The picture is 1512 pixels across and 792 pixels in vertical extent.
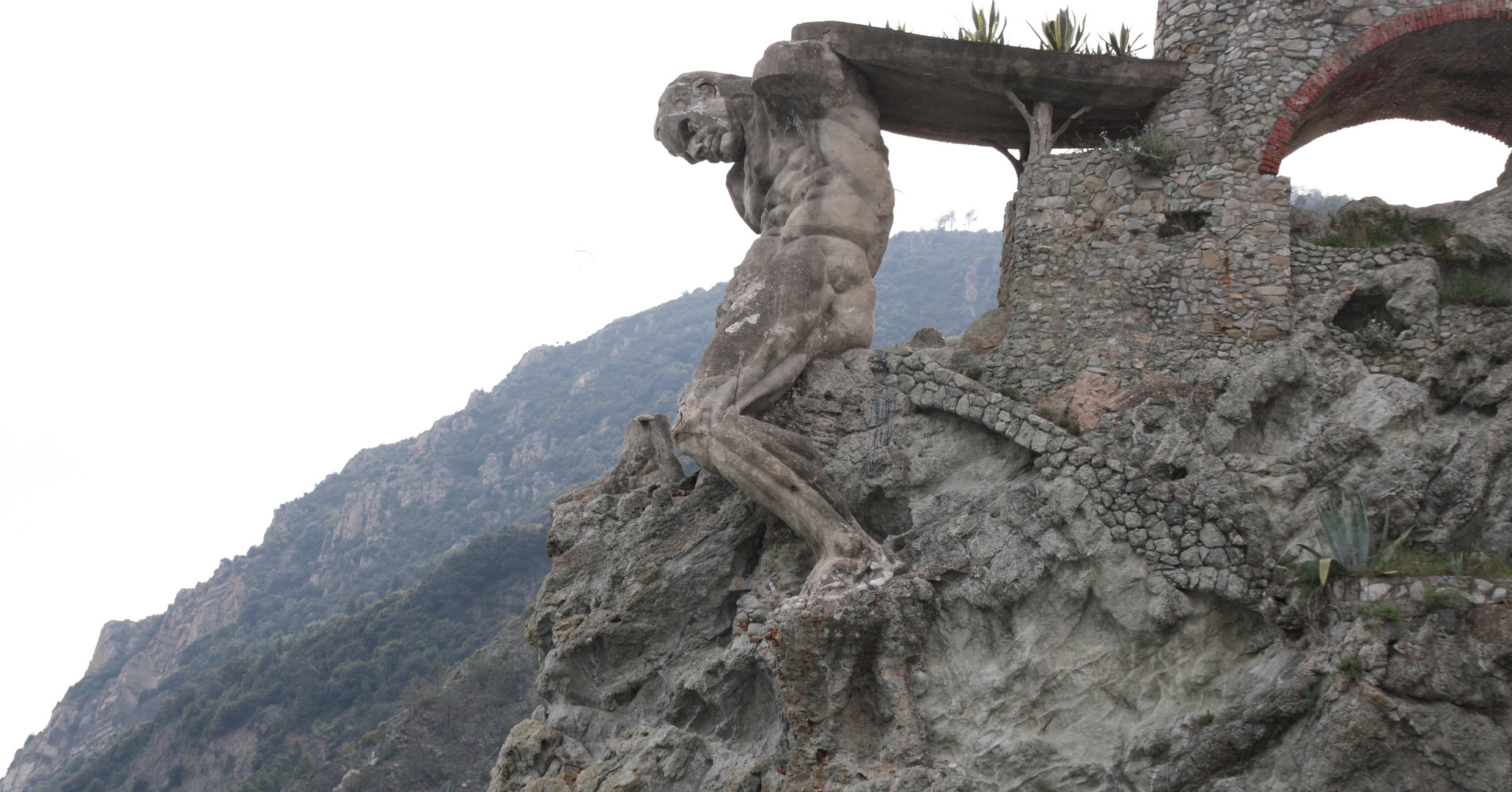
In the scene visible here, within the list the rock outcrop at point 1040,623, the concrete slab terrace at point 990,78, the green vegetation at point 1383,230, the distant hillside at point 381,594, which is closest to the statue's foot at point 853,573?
the rock outcrop at point 1040,623

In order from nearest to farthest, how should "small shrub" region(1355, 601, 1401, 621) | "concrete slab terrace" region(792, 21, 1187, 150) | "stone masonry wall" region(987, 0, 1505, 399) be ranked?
"small shrub" region(1355, 601, 1401, 621) → "stone masonry wall" region(987, 0, 1505, 399) → "concrete slab terrace" region(792, 21, 1187, 150)

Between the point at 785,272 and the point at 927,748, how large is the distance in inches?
143

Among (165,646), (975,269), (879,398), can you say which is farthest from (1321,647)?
(975,269)

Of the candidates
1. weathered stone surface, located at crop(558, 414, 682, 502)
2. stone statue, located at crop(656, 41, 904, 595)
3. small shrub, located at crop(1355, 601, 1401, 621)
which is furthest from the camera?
weathered stone surface, located at crop(558, 414, 682, 502)

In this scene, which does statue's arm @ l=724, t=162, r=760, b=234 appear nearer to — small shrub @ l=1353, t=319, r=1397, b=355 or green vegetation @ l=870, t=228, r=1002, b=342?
small shrub @ l=1353, t=319, r=1397, b=355

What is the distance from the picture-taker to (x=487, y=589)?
1596 inches

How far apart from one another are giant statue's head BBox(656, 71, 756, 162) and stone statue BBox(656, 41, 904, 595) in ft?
0.04

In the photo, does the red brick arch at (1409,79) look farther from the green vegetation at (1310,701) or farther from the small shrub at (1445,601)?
the green vegetation at (1310,701)

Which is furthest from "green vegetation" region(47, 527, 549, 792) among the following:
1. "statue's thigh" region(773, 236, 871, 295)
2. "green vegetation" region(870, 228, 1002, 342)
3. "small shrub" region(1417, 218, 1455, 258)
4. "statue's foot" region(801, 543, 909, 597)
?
"small shrub" region(1417, 218, 1455, 258)

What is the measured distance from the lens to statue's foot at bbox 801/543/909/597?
21.1ft

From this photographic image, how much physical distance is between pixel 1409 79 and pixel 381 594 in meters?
50.3

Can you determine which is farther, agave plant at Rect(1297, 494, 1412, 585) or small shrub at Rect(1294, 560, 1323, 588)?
small shrub at Rect(1294, 560, 1323, 588)

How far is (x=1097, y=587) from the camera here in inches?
252

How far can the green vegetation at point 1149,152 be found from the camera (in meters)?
8.30
